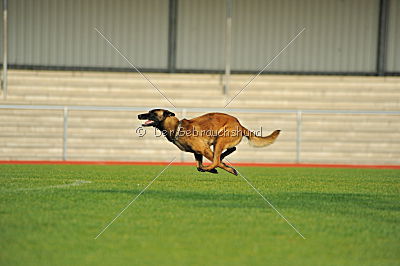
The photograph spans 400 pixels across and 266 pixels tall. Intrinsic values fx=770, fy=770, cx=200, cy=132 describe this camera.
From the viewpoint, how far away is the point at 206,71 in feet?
74.0

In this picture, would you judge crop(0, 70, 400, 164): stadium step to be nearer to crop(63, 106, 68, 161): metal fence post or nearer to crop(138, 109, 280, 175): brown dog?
crop(63, 106, 68, 161): metal fence post

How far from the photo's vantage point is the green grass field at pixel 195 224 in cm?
495

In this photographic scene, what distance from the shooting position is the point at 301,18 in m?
22.7

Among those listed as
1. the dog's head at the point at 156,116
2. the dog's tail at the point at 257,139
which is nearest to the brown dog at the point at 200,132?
the dog's head at the point at 156,116

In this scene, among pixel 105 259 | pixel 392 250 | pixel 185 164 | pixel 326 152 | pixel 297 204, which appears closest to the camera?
pixel 105 259

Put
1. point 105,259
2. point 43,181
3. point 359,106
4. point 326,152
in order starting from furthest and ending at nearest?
1. point 359,106
2. point 326,152
3. point 43,181
4. point 105,259

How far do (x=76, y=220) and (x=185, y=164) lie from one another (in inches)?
417

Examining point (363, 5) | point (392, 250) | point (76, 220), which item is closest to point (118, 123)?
point (363, 5)

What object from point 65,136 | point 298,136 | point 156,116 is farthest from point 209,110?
point 156,116

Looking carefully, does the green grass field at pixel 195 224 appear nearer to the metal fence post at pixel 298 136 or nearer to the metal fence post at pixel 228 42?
the metal fence post at pixel 298 136

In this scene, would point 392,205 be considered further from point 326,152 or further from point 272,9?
point 272,9

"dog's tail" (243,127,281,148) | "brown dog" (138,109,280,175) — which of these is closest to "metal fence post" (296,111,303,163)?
"dog's tail" (243,127,281,148)

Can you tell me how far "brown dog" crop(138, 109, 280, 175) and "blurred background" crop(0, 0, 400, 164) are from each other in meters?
8.49

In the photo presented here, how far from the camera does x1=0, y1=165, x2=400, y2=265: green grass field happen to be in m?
4.95
